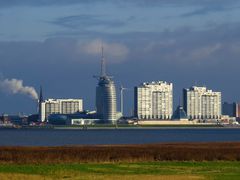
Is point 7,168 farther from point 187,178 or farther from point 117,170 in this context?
point 187,178

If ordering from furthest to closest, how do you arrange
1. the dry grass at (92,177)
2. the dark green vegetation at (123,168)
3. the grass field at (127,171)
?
the dark green vegetation at (123,168) → the grass field at (127,171) → the dry grass at (92,177)

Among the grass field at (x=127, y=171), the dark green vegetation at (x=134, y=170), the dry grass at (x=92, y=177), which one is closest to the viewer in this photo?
the dry grass at (x=92, y=177)

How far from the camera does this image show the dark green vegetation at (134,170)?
2095 inches

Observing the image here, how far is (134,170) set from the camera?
58.4 metres

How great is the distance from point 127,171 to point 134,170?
1126 mm

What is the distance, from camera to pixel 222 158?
2987 inches

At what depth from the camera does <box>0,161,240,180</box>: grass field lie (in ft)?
172

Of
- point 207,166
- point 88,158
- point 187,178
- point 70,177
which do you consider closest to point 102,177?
point 70,177

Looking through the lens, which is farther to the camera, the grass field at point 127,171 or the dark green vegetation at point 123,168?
the dark green vegetation at point 123,168

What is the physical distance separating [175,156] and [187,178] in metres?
26.5

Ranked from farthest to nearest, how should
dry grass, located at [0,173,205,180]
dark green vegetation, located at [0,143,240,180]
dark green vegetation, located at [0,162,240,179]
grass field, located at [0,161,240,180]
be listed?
1. dark green vegetation, located at [0,162,240,179]
2. dark green vegetation, located at [0,143,240,180]
3. grass field, located at [0,161,240,180]
4. dry grass, located at [0,173,205,180]

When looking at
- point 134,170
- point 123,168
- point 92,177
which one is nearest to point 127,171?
point 134,170

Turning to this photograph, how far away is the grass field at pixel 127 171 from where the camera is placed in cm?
5229

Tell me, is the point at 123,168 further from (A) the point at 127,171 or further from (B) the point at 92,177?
(B) the point at 92,177
